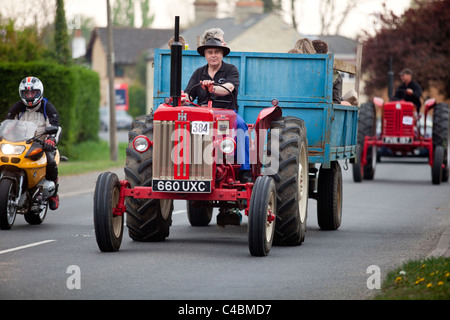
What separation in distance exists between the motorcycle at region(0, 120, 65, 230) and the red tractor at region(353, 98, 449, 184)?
38.8ft

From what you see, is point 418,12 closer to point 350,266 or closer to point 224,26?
point 224,26

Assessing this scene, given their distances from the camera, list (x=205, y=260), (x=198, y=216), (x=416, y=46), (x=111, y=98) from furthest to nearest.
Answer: (x=416, y=46) < (x=111, y=98) < (x=198, y=216) < (x=205, y=260)

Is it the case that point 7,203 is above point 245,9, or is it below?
below

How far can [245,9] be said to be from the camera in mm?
71562

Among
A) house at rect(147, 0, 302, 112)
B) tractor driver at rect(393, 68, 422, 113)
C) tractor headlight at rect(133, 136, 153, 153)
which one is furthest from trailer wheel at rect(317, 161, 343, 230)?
house at rect(147, 0, 302, 112)

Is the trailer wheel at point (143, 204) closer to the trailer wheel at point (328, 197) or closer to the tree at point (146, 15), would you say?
the trailer wheel at point (328, 197)

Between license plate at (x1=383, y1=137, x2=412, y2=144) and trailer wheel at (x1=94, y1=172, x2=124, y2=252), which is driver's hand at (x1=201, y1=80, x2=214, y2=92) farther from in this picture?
license plate at (x1=383, y1=137, x2=412, y2=144)

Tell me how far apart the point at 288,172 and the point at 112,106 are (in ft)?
68.4

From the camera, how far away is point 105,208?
34.0 ft

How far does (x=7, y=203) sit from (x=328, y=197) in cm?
422

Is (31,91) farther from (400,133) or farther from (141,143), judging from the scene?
(400,133)

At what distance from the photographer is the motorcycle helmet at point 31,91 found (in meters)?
13.8

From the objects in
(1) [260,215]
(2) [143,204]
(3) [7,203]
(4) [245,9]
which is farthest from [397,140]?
(4) [245,9]

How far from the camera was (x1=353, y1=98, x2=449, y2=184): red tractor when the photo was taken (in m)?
24.5
